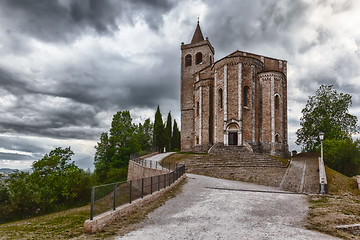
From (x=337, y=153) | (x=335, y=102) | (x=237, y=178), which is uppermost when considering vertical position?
(x=335, y=102)

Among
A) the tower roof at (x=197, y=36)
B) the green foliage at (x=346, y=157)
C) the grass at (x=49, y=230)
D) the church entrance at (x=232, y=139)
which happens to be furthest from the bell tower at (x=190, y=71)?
the grass at (x=49, y=230)

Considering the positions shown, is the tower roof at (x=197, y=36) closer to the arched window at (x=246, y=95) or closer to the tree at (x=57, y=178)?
the arched window at (x=246, y=95)

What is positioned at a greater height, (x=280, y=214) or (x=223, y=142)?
(x=223, y=142)

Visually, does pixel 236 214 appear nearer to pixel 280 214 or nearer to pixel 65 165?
pixel 280 214

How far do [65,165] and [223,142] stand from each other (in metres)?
20.6

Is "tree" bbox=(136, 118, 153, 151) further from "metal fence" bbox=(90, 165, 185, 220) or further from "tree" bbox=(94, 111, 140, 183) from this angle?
"metal fence" bbox=(90, 165, 185, 220)

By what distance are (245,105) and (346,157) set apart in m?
13.8

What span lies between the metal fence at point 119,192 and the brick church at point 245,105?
2080 centimetres

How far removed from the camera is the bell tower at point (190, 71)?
148ft

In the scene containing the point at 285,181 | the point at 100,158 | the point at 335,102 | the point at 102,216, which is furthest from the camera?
the point at 100,158

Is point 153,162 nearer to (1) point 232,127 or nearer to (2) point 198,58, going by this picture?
(1) point 232,127

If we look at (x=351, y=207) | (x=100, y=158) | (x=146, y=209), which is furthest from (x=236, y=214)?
(x=100, y=158)

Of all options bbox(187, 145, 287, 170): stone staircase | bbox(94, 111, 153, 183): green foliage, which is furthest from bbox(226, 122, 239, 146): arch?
bbox(94, 111, 153, 183): green foliage

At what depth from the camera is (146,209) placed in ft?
31.8
